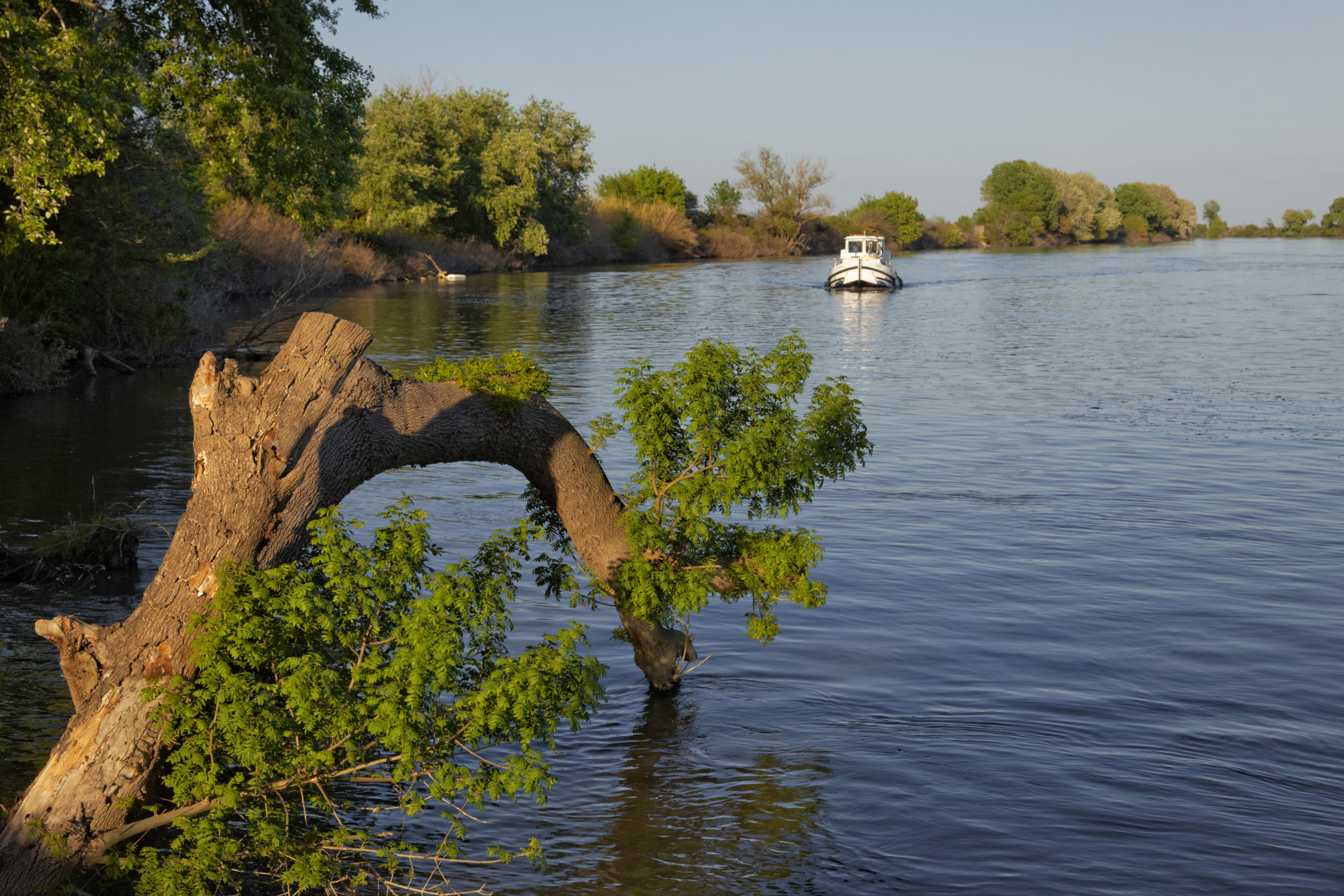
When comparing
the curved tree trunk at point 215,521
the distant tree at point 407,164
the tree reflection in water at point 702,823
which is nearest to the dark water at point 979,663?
the tree reflection in water at point 702,823

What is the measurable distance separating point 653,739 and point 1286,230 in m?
211

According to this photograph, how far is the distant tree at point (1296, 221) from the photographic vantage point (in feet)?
611

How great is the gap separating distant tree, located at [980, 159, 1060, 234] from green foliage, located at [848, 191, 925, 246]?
54.3 feet

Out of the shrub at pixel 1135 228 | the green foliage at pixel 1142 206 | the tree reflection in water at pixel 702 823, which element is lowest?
the tree reflection in water at pixel 702 823

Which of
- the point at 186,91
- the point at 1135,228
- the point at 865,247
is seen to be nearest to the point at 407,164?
the point at 865,247

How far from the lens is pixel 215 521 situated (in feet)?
17.8

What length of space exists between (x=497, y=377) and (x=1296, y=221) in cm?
21059

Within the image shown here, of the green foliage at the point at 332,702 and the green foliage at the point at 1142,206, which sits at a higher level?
the green foliage at the point at 1142,206

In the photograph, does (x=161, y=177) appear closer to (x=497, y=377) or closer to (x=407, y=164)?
(x=497, y=377)

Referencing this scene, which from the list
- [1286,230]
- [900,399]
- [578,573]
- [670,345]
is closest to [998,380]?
[900,399]

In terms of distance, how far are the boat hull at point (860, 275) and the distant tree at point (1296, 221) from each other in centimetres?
15797

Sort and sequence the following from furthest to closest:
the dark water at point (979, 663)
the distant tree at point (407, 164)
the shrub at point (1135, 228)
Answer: the shrub at point (1135, 228), the distant tree at point (407, 164), the dark water at point (979, 663)

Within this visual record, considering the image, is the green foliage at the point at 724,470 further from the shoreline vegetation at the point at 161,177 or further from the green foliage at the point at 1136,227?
the green foliage at the point at 1136,227

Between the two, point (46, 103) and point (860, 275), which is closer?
point (46, 103)
